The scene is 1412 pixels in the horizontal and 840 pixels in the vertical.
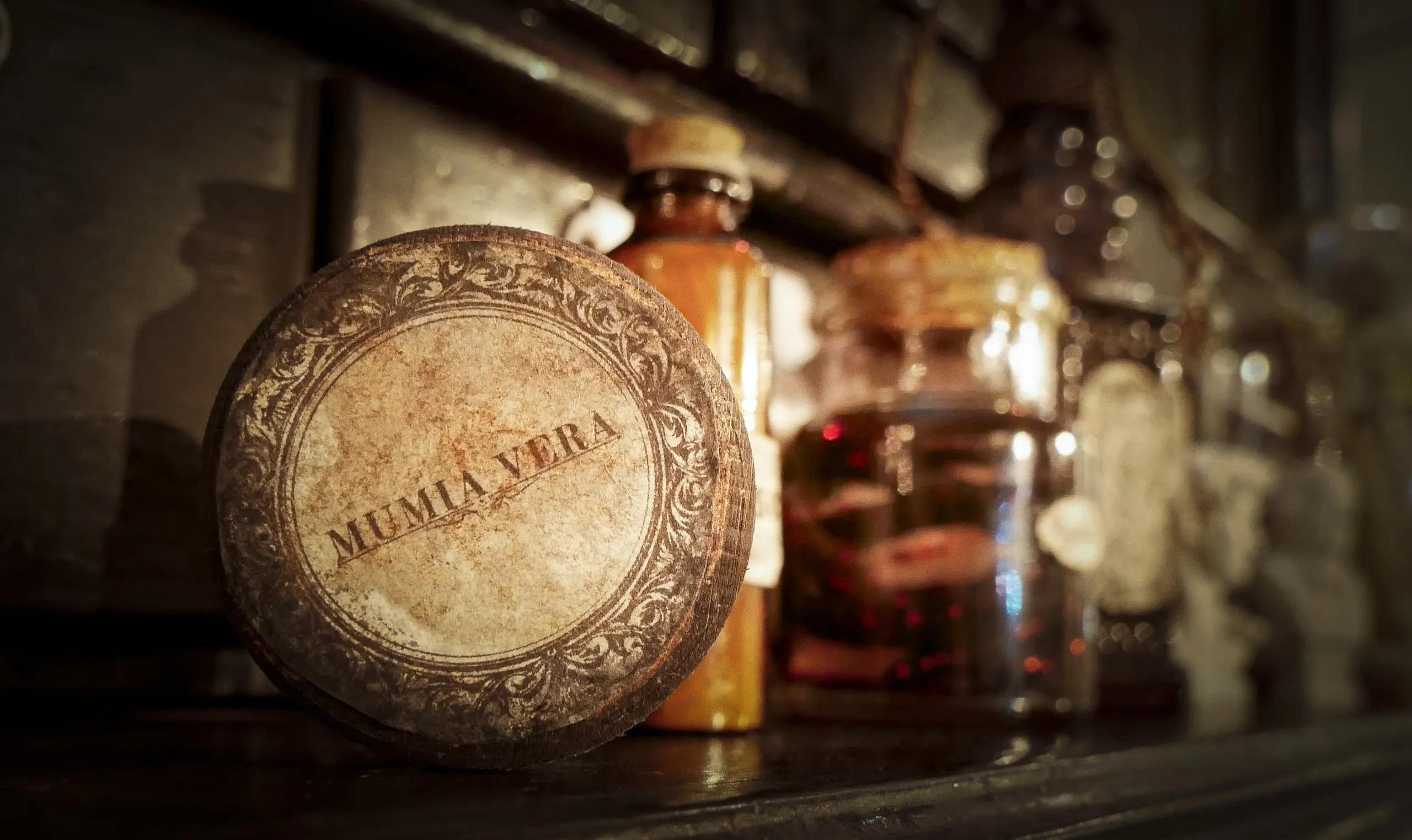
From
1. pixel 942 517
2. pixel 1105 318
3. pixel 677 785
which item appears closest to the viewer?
pixel 677 785

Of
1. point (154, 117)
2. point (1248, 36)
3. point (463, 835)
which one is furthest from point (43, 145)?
point (1248, 36)

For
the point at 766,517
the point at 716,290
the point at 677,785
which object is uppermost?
the point at 716,290

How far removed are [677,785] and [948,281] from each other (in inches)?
17.3

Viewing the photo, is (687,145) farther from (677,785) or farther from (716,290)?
(677,785)

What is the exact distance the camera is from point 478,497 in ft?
1.42

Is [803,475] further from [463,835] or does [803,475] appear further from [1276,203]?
[1276,203]

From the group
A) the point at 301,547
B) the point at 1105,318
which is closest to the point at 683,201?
the point at 301,547

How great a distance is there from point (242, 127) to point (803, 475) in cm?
45

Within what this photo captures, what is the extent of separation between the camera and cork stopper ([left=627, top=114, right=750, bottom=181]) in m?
0.59

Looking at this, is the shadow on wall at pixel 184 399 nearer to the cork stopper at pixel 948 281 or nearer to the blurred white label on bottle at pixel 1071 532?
the cork stopper at pixel 948 281

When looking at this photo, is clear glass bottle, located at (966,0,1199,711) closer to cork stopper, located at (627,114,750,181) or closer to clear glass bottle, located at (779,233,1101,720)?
clear glass bottle, located at (779,233,1101,720)

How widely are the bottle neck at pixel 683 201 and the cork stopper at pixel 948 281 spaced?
158 millimetres

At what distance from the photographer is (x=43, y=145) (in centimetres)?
57

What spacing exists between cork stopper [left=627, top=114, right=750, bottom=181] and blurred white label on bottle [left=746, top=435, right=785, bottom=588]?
0.16 meters
